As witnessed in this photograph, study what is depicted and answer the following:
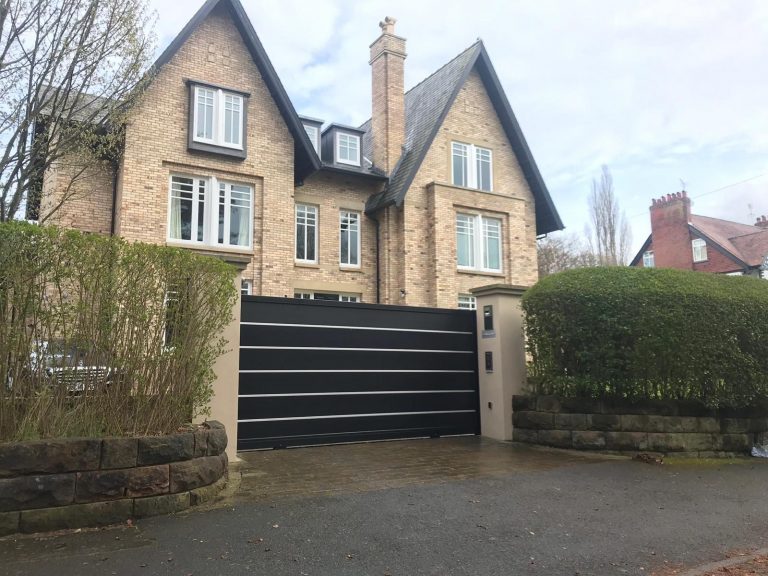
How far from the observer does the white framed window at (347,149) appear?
17.5 metres

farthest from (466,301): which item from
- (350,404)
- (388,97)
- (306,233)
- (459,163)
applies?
(350,404)

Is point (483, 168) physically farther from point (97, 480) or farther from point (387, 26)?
point (97, 480)

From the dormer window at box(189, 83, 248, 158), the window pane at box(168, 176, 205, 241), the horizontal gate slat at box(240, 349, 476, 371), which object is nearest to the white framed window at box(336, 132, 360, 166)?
the dormer window at box(189, 83, 248, 158)

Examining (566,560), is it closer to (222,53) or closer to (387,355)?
(387,355)

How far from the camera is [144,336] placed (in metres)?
5.44

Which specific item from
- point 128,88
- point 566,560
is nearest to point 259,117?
point 128,88

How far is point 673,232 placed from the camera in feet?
111

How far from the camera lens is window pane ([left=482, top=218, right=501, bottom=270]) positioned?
57.6 ft

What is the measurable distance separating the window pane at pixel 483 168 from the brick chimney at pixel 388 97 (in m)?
2.47

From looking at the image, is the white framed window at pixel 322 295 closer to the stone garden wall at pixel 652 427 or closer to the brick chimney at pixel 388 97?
the brick chimney at pixel 388 97

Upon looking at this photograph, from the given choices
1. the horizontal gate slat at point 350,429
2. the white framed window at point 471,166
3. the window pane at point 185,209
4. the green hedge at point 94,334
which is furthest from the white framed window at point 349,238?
the green hedge at point 94,334

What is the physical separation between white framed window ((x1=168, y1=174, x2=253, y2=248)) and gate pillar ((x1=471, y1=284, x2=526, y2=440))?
23.6ft

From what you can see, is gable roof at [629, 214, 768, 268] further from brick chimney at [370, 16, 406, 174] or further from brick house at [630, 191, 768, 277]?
brick chimney at [370, 16, 406, 174]

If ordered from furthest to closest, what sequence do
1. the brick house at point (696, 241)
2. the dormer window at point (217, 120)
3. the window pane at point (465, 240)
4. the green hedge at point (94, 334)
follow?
the brick house at point (696, 241)
the window pane at point (465, 240)
the dormer window at point (217, 120)
the green hedge at point (94, 334)
